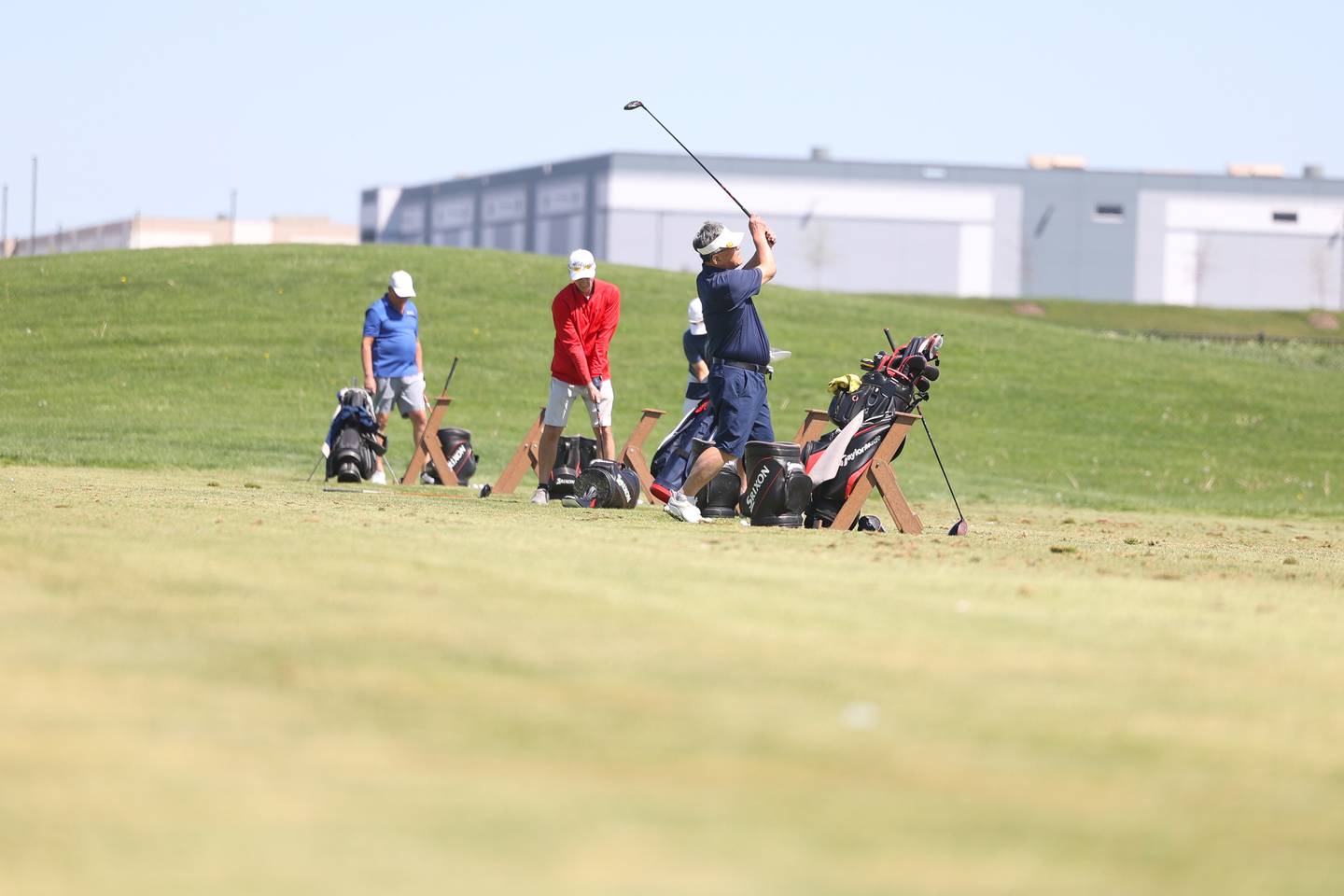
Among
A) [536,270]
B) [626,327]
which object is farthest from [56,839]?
[536,270]

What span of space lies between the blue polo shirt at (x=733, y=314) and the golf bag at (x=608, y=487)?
1809 mm

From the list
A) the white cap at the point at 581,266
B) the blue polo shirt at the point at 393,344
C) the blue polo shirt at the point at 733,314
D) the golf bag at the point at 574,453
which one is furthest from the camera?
the blue polo shirt at the point at 393,344

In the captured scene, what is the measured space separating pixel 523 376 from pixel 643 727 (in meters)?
26.8

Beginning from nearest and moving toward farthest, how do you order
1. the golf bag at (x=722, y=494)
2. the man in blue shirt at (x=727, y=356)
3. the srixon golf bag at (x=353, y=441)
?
the man in blue shirt at (x=727, y=356), the golf bag at (x=722, y=494), the srixon golf bag at (x=353, y=441)

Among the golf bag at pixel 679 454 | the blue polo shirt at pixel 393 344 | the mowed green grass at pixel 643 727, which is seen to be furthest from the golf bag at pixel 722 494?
the blue polo shirt at pixel 393 344

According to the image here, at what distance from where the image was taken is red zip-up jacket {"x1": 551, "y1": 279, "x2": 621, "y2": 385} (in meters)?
14.3

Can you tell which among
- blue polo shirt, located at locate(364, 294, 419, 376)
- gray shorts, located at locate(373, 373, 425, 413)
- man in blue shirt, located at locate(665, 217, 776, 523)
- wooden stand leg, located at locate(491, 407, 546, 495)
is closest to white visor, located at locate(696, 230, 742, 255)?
man in blue shirt, located at locate(665, 217, 776, 523)

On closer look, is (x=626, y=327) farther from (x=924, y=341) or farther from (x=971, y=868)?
(x=971, y=868)

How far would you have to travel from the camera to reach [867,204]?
111688mm

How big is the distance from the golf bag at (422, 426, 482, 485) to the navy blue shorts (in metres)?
7.30

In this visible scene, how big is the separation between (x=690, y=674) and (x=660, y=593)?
1.77m

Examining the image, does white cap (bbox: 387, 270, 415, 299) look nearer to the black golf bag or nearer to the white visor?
the black golf bag

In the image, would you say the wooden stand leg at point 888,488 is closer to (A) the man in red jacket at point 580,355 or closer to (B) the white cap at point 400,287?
(A) the man in red jacket at point 580,355

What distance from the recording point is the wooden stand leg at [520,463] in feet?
53.7
